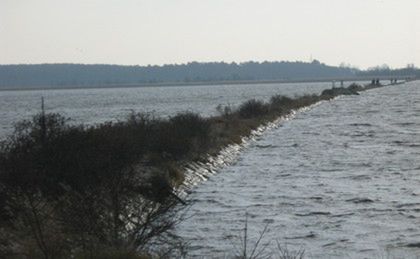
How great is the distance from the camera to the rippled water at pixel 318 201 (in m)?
15.1

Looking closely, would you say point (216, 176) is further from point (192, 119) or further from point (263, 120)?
point (263, 120)

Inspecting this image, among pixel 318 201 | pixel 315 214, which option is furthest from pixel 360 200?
pixel 315 214

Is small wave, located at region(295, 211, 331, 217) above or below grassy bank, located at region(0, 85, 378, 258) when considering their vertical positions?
below

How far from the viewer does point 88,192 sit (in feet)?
38.0

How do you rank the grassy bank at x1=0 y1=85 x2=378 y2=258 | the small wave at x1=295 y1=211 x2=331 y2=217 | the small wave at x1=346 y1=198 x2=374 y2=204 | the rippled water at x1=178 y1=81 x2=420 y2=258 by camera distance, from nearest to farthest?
the grassy bank at x1=0 y1=85 x2=378 y2=258
the rippled water at x1=178 y1=81 x2=420 y2=258
the small wave at x1=295 y1=211 x2=331 y2=217
the small wave at x1=346 y1=198 x2=374 y2=204

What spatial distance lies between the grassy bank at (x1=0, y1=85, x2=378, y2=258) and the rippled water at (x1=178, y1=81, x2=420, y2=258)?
1200 millimetres

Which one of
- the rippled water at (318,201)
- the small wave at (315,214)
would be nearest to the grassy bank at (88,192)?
the rippled water at (318,201)

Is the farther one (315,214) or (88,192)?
(315,214)

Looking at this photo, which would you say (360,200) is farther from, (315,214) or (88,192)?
(88,192)

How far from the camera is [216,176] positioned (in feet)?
87.0

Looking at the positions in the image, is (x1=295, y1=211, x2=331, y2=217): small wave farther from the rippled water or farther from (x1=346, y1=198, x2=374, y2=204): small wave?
(x1=346, y1=198, x2=374, y2=204): small wave

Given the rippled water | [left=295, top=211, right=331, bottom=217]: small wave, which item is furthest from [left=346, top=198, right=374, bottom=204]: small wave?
[left=295, top=211, right=331, bottom=217]: small wave

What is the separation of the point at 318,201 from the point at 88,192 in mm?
9776

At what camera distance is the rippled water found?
15.1 meters
